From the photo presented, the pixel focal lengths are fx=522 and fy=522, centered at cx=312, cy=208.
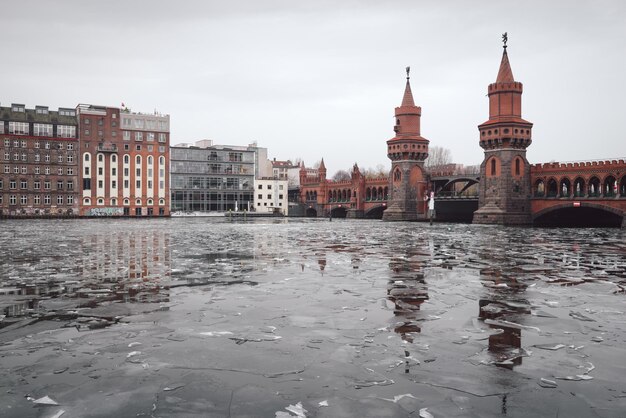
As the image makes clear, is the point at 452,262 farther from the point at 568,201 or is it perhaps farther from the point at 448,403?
the point at 568,201

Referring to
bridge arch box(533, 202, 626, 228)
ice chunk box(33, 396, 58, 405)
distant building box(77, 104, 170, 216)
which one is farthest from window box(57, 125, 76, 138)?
ice chunk box(33, 396, 58, 405)

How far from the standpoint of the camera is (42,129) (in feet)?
336

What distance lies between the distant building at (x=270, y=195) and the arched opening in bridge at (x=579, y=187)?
7040 cm

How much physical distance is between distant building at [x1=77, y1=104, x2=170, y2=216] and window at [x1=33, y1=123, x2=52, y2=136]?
5702 millimetres

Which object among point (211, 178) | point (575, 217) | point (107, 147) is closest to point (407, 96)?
point (575, 217)

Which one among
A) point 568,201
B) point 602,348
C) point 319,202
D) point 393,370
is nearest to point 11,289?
point 393,370

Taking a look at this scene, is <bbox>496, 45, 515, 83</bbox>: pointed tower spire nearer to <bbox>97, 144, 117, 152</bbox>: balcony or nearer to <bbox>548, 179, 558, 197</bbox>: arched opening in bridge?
<bbox>548, 179, 558, 197</bbox>: arched opening in bridge

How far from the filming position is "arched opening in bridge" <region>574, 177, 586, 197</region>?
68.4 metres

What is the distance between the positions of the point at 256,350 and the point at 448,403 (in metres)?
2.94

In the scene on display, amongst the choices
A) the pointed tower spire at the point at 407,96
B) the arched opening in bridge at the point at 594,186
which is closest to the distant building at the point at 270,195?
the pointed tower spire at the point at 407,96

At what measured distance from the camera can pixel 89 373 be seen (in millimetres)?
6426

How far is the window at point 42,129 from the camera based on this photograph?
101938mm

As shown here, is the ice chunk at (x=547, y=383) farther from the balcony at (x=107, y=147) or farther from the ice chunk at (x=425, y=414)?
the balcony at (x=107, y=147)

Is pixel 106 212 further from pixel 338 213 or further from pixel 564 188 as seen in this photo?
pixel 564 188
